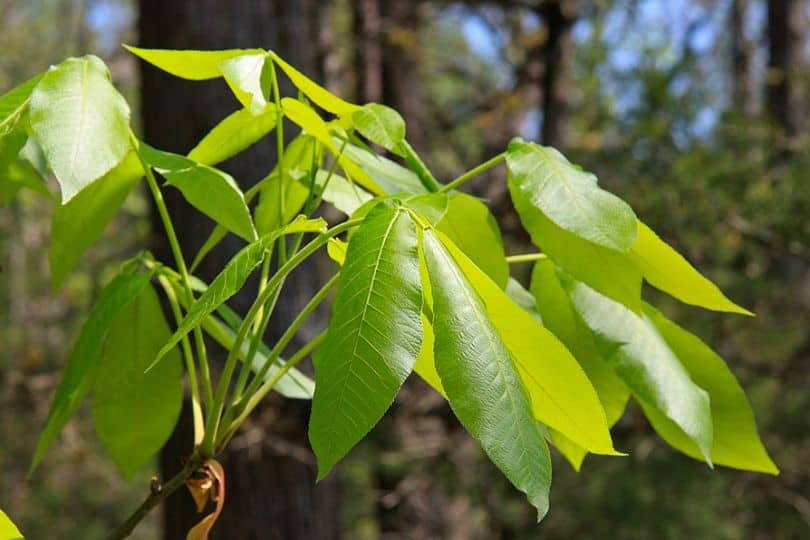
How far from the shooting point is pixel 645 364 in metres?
0.68

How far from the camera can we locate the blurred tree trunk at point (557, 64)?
131 inches

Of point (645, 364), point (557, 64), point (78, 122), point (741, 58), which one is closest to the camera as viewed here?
point (78, 122)

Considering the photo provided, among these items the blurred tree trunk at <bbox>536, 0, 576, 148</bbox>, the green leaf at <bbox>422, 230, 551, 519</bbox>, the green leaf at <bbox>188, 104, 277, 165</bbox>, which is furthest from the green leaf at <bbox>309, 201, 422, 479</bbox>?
the blurred tree trunk at <bbox>536, 0, 576, 148</bbox>

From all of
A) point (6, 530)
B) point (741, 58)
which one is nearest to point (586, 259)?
point (6, 530)

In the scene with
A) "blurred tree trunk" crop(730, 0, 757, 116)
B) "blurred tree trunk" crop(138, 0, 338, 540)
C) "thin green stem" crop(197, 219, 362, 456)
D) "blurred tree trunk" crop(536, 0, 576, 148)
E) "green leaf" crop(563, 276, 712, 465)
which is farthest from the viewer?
"blurred tree trunk" crop(730, 0, 757, 116)

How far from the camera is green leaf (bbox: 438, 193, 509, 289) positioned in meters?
0.65

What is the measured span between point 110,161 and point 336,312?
0.19 m

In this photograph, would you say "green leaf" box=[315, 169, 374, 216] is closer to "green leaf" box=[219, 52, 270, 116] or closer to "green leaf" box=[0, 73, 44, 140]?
"green leaf" box=[219, 52, 270, 116]

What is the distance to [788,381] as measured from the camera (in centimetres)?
269

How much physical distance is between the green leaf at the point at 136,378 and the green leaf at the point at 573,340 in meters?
0.31

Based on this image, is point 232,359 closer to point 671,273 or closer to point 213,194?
point 213,194

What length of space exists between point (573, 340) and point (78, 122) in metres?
0.40

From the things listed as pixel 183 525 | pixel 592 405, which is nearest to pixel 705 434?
pixel 592 405

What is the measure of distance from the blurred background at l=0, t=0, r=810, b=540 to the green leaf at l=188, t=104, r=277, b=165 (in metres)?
0.90
